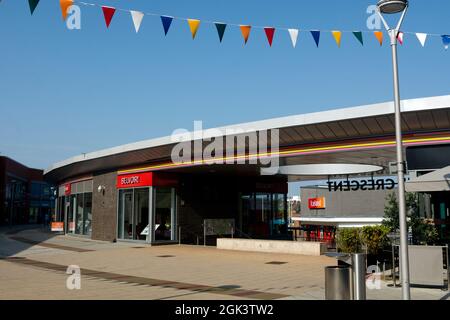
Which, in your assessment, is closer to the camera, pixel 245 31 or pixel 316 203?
pixel 245 31

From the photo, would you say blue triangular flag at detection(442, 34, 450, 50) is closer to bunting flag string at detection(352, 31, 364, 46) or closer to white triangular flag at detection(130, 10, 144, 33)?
bunting flag string at detection(352, 31, 364, 46)

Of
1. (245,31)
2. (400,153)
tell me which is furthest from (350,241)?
(245,31)

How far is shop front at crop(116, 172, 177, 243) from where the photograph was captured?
22688 mm

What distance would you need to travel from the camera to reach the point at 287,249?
18.1 m

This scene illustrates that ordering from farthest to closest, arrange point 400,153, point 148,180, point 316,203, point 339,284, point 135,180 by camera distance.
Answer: point 316,203 < point 135,180 < point 148,180 < point 400,153 < point 339,284

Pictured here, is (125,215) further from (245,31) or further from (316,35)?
(316,35)

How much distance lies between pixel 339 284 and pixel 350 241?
6.56m

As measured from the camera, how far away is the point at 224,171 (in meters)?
23.6

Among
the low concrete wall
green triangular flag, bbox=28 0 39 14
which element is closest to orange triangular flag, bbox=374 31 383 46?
green triangular flag, bbox=28 0 39 14

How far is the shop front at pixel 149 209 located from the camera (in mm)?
22688

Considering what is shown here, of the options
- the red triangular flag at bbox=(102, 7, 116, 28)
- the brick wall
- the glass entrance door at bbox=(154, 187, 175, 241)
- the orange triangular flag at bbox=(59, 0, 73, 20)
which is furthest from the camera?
the brick wall
